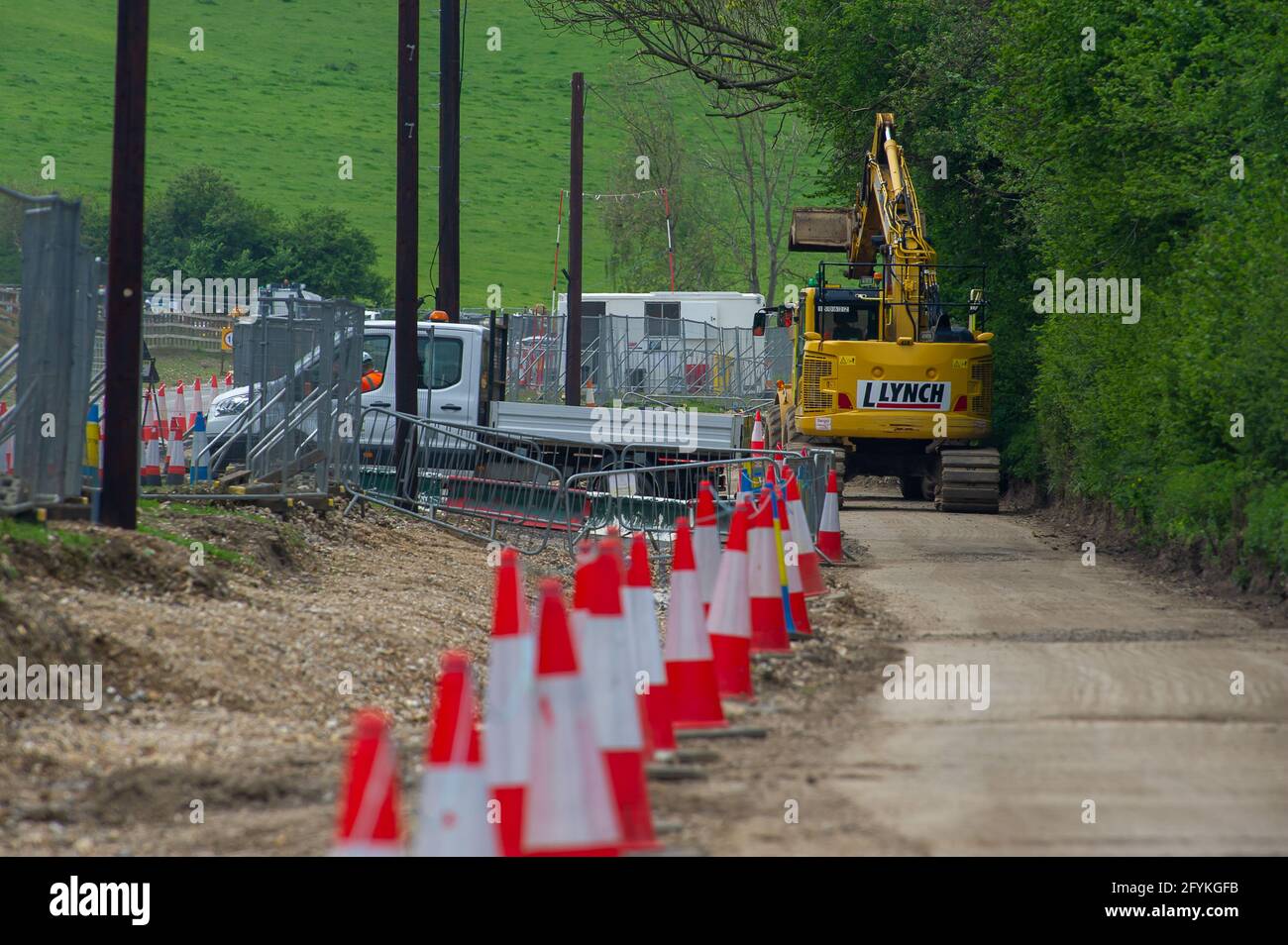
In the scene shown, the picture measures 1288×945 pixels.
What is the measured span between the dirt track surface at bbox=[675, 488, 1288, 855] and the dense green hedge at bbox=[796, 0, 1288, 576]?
1.72m

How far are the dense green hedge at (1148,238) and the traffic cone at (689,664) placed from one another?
6464 mm

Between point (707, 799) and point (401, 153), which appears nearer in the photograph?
point (707, 799)

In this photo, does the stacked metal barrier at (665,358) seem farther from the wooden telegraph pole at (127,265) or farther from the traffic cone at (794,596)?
the traffic cone at (794,596)

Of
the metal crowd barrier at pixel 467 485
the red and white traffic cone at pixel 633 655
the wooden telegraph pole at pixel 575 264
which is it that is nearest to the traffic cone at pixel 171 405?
the wooden telegraph pole at pixel 575 264

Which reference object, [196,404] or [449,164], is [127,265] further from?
[196,404]

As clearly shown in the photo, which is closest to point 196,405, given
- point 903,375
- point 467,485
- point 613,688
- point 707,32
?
point 467,485

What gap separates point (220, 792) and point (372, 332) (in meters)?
16.0

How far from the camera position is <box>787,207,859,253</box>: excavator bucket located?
30.6 metres

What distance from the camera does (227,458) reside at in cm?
1836

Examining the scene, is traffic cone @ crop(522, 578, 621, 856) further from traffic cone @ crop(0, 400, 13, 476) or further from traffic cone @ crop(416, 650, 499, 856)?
traffic cone @ crop(0, 400, 13, 476)

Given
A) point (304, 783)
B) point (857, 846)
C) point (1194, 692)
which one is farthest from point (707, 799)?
point (1194, 692)

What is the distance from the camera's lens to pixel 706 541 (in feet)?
34.8

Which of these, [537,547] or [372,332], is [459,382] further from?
[537,547]
